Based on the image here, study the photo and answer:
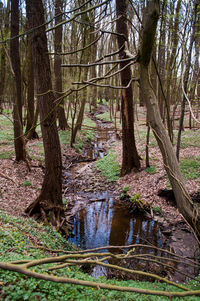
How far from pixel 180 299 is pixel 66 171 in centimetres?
918

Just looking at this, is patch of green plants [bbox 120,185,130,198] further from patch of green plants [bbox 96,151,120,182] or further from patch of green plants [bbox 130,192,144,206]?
patch of green plants [bbox 96,151,120,182]

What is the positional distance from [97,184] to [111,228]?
11.2 feet

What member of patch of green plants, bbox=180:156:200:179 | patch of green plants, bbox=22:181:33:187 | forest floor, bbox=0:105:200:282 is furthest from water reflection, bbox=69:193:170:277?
patch of green plants, bbox=180:156:200:179

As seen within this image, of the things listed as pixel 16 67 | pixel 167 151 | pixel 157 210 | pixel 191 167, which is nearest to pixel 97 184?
pixel 157 210

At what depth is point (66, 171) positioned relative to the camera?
11.8 metres

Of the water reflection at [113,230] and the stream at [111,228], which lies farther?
the water reflection at [113,230]

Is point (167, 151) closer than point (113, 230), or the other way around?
point (167, 151)

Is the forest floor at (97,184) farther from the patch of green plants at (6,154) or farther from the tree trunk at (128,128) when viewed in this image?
the tree trunk at (128,128)

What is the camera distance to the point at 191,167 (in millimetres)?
9211

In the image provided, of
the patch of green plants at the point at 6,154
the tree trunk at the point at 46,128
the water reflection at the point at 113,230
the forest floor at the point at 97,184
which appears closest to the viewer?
the tree trunk at the point at 46,128

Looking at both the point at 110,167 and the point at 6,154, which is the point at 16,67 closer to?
the point at 6,154

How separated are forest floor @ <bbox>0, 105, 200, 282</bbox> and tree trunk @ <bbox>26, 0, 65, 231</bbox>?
825 millimetres

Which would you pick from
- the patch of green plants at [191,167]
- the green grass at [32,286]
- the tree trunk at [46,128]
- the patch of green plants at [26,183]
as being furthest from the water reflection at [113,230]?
the patch of green plants at [191,167]

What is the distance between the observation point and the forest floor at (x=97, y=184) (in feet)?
22.4
